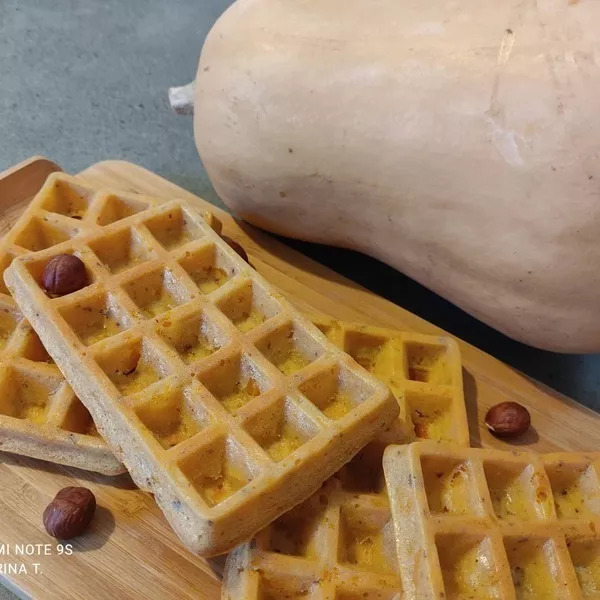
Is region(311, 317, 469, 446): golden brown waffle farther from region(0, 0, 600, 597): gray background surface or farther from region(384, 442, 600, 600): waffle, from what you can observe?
region(0, 0, 600, 597): gray background surface

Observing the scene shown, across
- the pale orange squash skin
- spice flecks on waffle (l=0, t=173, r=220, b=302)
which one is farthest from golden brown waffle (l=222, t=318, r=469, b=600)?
spice flecks on waffle (l=0, t=173, r=220, b=302)

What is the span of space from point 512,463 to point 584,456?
9 centimetres

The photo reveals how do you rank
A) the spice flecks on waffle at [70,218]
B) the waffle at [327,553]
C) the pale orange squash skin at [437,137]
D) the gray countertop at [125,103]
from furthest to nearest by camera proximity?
1. the gray countertop at [125,103]
2. the spice flecks on waffle at [70,218]
3. the pale orange squash skin at [437,137]
4. the waffle at [327,553]

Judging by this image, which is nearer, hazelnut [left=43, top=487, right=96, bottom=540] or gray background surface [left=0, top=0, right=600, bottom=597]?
hazelnut [left=43, top=487, right=96, bottom=540]

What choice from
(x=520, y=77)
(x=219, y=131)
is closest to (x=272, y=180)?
(x=219, y=131)

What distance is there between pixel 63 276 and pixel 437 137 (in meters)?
0.48

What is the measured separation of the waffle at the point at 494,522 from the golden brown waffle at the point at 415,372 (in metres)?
0.06

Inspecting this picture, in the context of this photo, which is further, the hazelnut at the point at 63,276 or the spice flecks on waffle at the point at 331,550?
the hazelnut at the point at 63,276

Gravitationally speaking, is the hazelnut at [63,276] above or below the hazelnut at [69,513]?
above

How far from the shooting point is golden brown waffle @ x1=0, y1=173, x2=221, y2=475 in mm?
765

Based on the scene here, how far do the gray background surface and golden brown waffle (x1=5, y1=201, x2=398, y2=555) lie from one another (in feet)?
1.09

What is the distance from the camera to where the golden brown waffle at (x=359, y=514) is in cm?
68

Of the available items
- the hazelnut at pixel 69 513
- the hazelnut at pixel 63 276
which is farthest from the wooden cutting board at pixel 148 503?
the hazelnut at pixel 63 276

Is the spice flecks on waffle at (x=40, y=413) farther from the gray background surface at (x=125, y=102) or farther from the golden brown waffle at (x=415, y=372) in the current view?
the gray background surface at (x=125, y=102)
